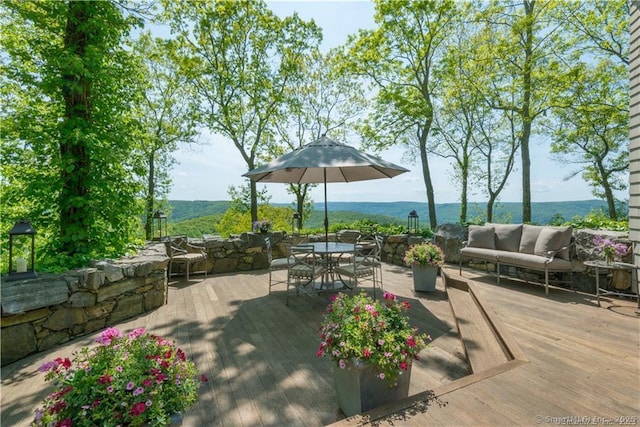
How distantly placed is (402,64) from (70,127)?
8676 millimetres

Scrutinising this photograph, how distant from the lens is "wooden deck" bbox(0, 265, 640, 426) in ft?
5.56

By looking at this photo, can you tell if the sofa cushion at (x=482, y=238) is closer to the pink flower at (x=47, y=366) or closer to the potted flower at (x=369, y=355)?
the potted flower at (x=369, y=355)

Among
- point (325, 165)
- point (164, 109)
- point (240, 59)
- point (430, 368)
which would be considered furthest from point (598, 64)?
point (164, 109)

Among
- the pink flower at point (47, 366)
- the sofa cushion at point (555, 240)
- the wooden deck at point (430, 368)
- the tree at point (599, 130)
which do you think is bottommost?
the wooden deck at point (430, 368)

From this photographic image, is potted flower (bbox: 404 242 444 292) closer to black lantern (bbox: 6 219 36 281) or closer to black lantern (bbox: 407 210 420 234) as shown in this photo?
black lantern (bbox: 407 210 420 234)

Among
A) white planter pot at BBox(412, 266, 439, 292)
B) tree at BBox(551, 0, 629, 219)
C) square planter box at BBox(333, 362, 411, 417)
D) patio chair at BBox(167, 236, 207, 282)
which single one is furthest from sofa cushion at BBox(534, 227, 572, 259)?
tree at BBox(551, 0, 629, 219)

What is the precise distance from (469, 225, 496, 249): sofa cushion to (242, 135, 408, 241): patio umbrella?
1.88m

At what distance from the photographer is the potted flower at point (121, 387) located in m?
1.18

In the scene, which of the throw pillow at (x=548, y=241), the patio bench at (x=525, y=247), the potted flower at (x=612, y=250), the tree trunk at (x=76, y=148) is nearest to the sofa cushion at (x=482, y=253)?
the patio bench at (x=525, y=247)

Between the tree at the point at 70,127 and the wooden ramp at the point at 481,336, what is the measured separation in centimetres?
402

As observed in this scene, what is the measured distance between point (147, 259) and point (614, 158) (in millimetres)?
16130

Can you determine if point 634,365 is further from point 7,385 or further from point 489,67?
point 489,67

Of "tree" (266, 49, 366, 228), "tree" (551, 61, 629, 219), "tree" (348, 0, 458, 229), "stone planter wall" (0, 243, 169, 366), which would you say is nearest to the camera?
"stone planter wall" (0, 243, 169, 366)

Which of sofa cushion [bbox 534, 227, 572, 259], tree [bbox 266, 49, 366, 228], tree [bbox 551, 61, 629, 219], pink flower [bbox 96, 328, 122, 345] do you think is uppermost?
tree [bbox 266, 49, 366, 228]
